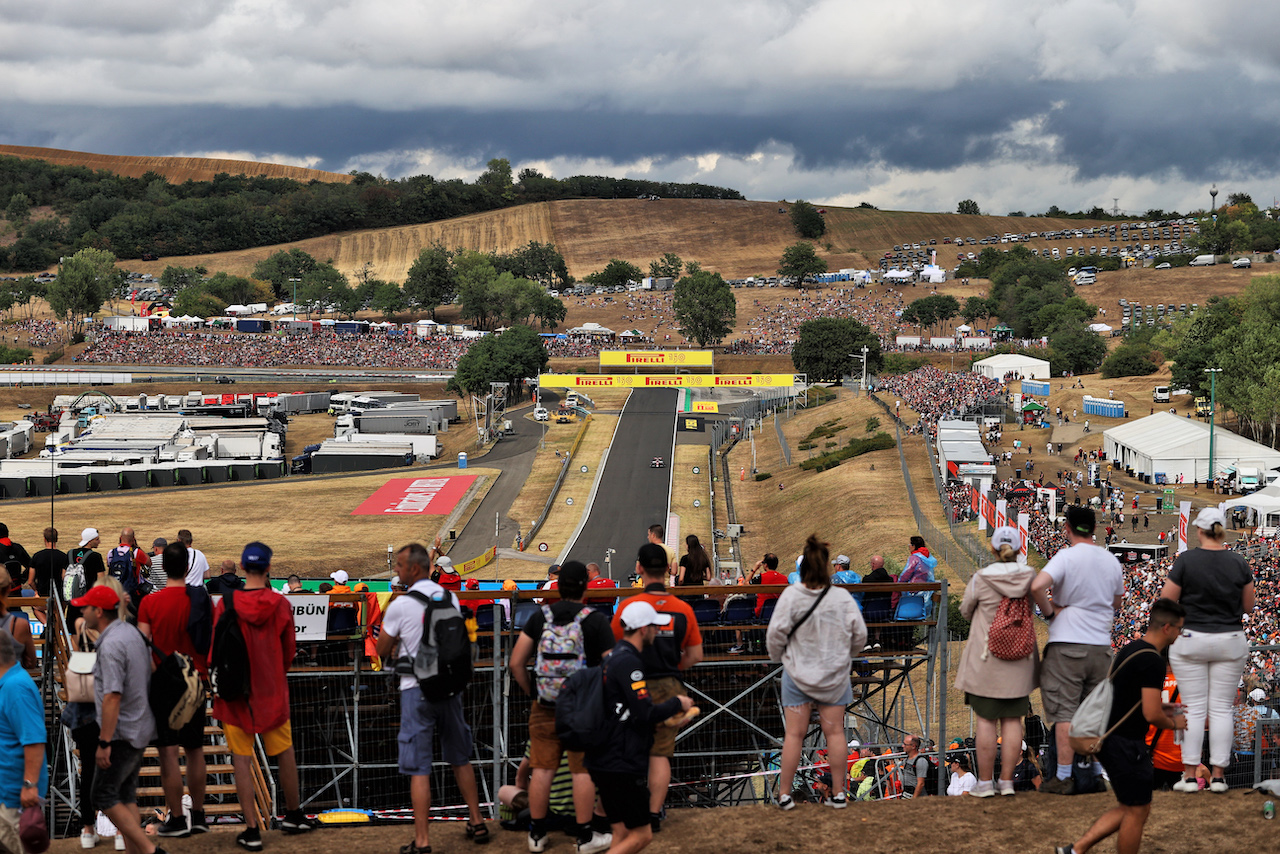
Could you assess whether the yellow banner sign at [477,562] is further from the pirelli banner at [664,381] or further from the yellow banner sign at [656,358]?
the yellow banner sign at [656,358]

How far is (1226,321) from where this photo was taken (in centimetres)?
8706

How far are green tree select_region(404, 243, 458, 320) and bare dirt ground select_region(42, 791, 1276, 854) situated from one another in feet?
499

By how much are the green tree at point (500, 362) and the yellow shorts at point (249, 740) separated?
3128 inches

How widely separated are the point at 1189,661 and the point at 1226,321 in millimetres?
87962

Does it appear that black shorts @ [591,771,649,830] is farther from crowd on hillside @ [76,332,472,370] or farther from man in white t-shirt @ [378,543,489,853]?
crowd on hillside @ [76,332,472,370]

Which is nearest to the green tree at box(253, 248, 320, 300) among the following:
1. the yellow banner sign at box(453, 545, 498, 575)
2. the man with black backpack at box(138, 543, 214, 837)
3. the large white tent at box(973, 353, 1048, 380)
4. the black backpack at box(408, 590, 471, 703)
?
the large white tent at box(973, 353, 1048, 380)

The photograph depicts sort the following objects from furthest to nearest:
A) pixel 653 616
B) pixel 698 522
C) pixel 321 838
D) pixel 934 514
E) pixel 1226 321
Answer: pixel 1226 321 < pixel 698 522 < pixel 934 514 < pixel 321 838 < pixel 653 616

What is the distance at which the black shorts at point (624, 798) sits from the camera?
7.78m

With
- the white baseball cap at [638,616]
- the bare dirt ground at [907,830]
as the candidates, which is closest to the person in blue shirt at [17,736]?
the bare dirt ground at [907,830]

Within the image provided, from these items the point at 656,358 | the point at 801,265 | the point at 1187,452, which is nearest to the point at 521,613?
the point at 1187,452

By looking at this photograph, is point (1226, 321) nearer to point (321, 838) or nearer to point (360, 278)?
point (321, 838)

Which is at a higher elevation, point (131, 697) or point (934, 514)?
point (131, 697)

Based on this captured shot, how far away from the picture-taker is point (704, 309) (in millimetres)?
131375

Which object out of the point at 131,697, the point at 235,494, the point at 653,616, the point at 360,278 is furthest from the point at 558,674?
the point at 360,278
